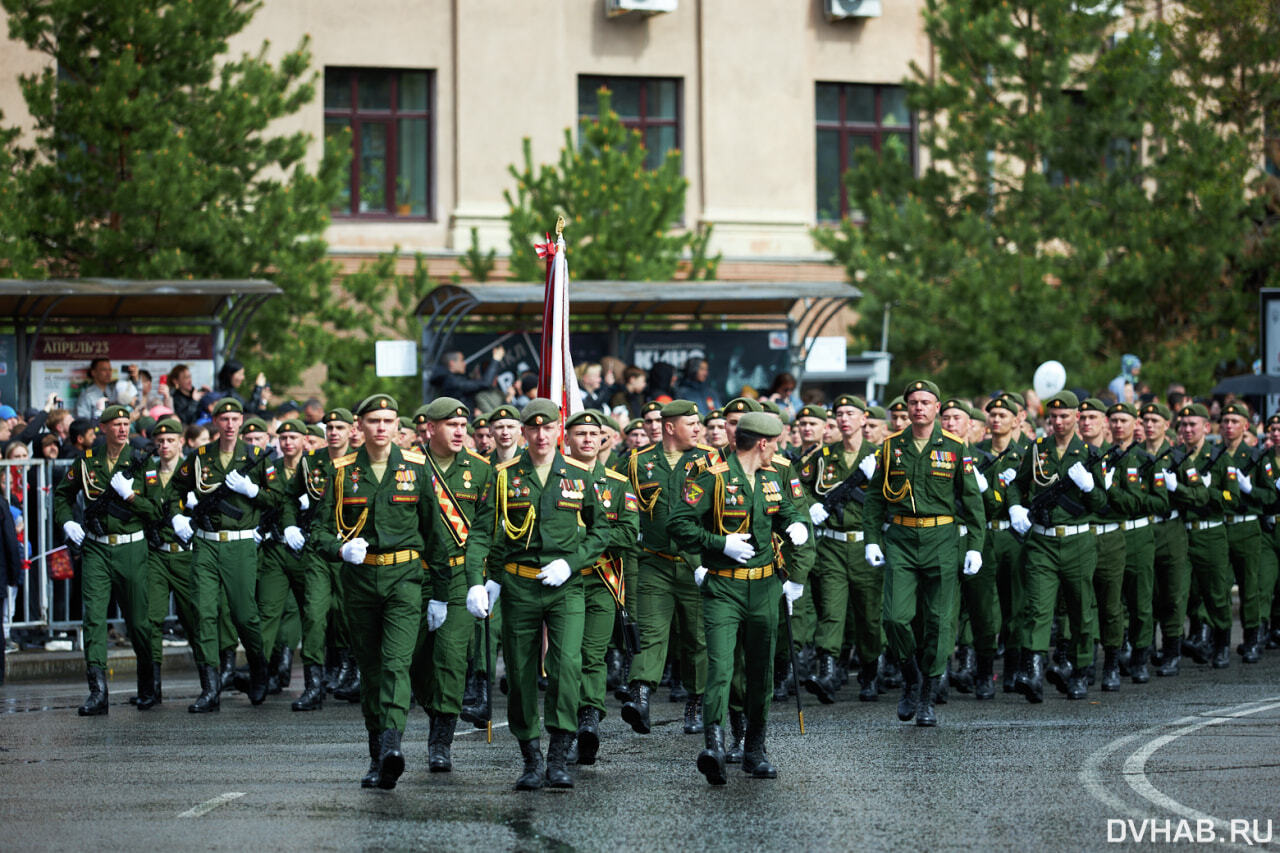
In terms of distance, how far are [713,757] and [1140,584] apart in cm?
629

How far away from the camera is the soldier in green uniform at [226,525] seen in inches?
563

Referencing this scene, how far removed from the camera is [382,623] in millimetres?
10680

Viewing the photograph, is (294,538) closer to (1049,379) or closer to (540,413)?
(540,413)

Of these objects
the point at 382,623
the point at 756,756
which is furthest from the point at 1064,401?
the point at 382,623

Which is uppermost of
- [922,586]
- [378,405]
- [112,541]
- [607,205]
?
[607,205]

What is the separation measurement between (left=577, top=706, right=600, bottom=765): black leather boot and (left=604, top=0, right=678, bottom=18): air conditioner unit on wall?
2264cm

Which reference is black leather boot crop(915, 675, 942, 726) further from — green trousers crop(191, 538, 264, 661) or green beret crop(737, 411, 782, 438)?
green trousers crop(191, 538, 264, 661)

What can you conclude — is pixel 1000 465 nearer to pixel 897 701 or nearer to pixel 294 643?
pixel 897 701

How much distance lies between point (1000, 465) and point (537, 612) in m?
5.55

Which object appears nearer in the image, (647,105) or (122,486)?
(122,486)

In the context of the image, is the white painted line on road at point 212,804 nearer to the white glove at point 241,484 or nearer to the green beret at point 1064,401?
the white glove at point 241,484

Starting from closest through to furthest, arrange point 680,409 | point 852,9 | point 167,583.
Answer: point 680,409 < point 167,583 < point 852,9

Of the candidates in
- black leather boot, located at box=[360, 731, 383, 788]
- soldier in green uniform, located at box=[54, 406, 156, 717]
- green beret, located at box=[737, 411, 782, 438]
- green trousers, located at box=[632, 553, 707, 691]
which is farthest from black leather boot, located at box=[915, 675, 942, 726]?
soldier in green uniform, located at box=[54, 406, 156, 717]

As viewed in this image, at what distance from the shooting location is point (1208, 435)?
22047 mm
